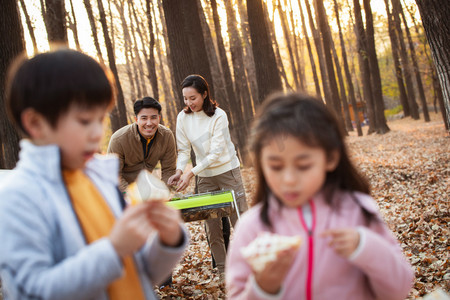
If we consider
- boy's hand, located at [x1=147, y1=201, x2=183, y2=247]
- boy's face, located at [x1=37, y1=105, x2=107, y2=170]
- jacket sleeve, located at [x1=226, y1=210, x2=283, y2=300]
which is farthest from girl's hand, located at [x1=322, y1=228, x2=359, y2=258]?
boy's face, located at [x1=37, y1=105, x2=107, y2=170]

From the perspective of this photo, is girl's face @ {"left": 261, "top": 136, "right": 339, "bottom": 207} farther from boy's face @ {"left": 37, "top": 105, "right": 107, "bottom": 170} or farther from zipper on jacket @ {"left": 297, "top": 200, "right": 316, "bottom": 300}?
boy's face @ {"left": 37, "top": 105, "right": 107, "bottom": 170}

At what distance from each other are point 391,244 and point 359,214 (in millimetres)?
179

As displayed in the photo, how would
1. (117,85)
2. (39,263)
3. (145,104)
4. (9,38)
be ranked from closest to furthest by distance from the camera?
1. (39,263)
2. (145,104)
3. (9,38)
4. (117,85)

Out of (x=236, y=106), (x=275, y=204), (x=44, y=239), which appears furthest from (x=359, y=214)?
(x=236, y=106)

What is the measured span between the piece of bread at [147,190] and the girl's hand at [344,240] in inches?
25.7

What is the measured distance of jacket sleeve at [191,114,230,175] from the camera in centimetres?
509

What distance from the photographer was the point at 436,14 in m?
5.19

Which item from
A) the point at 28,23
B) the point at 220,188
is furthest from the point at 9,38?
the point at 28,23

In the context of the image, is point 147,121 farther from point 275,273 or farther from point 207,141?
point 275,273

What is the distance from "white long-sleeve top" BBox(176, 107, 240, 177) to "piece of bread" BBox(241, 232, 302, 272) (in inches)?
139

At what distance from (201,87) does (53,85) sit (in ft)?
11.9

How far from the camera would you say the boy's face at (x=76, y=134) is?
59.7 inches

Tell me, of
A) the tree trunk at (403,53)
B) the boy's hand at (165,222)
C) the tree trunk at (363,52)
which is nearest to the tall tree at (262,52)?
the boy's hand at (165,222)

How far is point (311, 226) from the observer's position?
1708mm
